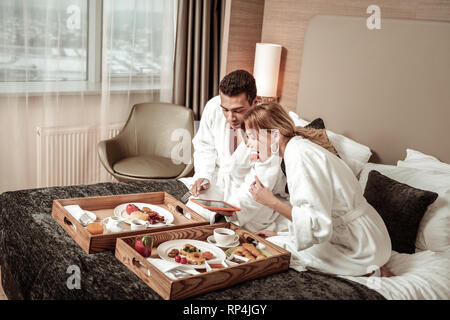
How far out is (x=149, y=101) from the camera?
14.2 feet

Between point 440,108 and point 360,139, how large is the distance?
58 centimetres

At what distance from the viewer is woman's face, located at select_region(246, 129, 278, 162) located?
7.41ft

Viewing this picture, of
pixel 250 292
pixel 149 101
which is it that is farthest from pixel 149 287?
pixel 149 101

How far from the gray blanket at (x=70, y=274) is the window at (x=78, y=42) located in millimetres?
1492

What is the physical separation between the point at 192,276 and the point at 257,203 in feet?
2.86

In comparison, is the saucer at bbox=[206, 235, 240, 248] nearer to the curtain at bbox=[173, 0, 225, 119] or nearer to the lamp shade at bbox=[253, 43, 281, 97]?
the lamp shade at bbox=[253, 43, 281, 97]

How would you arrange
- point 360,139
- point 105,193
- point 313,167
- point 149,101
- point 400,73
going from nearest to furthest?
point 313,167 → point 105,193 → point 400,73 → point 360,139 → point 149,101

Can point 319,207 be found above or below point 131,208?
above

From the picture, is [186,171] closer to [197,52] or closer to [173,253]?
[197,52]

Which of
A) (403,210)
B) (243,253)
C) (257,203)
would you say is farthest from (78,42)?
(403,210)

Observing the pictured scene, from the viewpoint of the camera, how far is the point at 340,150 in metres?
3.12

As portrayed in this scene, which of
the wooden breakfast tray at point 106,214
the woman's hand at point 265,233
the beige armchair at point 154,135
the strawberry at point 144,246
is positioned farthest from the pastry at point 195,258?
the beige armchair at point 154,135

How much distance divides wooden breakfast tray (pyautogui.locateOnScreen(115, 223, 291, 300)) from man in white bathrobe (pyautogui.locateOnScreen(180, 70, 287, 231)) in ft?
1.17
